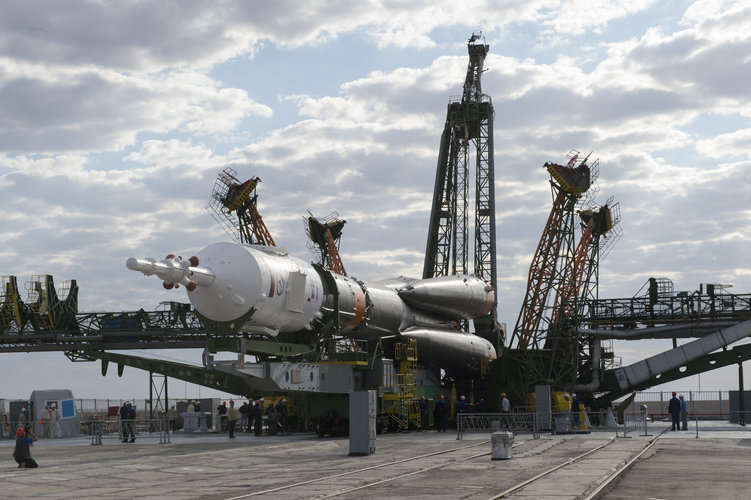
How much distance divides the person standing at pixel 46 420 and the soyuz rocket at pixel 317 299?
499 inches

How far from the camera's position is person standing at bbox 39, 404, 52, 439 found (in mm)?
33906

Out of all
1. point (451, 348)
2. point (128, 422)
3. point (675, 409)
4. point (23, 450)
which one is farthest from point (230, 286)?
point (675, 409)

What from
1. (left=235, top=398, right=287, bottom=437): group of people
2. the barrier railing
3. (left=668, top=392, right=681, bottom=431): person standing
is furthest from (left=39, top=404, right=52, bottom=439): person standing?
(left=668, top=392, right=681, bottom=431): person standing

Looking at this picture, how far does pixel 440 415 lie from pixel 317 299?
880 centimetres

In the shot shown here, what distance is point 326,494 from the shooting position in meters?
14.3

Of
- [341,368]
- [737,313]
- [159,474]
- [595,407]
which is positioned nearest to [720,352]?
[737,313]

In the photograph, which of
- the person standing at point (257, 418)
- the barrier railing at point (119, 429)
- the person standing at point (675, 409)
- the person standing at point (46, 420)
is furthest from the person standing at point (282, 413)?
the person standing at point (675, 409)

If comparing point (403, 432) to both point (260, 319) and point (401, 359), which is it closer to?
point (401, 359)

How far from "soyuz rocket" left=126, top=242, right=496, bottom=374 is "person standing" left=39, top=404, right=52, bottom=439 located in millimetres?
12685

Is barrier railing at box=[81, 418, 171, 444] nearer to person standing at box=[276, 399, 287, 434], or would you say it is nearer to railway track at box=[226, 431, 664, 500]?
person standing at box=[276, 399, 287, 434]

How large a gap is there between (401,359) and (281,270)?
832 cm

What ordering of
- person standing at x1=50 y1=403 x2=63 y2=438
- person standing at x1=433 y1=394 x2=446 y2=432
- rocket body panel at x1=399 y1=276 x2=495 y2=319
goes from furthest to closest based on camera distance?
rocket body panel at x1=399 y1=276 x2=495 y2=319, person standing at x1=50 y1=403 x2=63 y2=438, person standing at x1=433 y1=394 x2=446 y2=432

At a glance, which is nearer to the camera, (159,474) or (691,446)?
(159,474)

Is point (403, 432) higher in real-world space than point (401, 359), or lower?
lower
